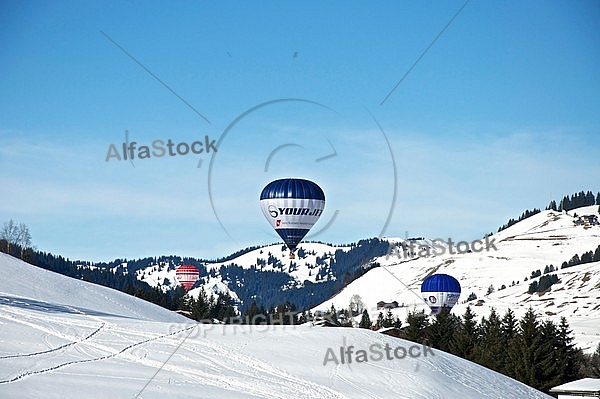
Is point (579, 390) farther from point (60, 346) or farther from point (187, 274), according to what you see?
point (187, 274)

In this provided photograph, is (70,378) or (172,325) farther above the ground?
(172,325)

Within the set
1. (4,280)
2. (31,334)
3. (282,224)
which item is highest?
(282,224)

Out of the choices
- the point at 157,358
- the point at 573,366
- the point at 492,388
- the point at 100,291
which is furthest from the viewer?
the point at 573,366

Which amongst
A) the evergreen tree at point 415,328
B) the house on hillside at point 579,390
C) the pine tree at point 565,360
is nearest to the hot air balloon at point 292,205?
the house on hillside at point 579,390

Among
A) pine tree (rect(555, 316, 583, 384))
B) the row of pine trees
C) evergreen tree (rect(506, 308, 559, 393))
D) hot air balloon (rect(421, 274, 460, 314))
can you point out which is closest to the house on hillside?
the row of pine trees

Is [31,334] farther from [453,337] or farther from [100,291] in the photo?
[453,337]

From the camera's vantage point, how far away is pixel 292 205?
62594 mm

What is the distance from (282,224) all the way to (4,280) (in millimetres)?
20609

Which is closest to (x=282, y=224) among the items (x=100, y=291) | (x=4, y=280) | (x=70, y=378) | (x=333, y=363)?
(x=100, y=291)

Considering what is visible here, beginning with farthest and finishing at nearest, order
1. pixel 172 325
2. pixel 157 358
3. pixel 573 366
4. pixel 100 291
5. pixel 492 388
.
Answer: pixel 573 366 < pixel 100 291 < pixel 172 325 < pixel 492 388 < pixel 157 358

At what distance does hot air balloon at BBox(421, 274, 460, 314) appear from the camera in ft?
348

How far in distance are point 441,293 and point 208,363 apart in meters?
75.2

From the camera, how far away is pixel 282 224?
63.8 meters

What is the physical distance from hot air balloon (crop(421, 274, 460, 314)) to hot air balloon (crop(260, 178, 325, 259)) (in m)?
46.0
